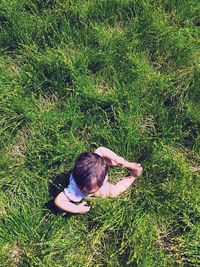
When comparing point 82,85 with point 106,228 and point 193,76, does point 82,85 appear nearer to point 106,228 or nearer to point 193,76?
point 193,76

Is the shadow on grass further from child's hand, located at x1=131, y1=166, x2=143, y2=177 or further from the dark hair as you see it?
child's hand, located at x1=131, y1=166, x2=143, y2=177

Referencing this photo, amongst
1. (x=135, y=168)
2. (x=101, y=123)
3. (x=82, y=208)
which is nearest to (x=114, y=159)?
(x=135, y=168)

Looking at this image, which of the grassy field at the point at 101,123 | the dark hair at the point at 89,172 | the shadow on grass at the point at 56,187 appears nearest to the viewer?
the dark hair at the point at 89,172

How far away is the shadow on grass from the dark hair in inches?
13.3

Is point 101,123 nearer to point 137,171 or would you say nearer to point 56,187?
point 137,171

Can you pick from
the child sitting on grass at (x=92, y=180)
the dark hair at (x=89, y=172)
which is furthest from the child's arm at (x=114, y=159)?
the dark hair at (x=89, y=172)

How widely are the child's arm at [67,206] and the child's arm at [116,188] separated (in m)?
0.12

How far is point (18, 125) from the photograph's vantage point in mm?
3154

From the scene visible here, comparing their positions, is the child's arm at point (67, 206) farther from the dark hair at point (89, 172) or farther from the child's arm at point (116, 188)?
the dark hair at point (89, 172)

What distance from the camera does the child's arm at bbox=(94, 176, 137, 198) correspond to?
2.95 m

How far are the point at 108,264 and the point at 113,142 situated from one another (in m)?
0.80

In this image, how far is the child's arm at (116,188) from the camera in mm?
2953

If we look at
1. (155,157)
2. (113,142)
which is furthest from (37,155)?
(155,157)

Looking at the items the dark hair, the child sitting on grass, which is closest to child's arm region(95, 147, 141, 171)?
the child sitting on grass
